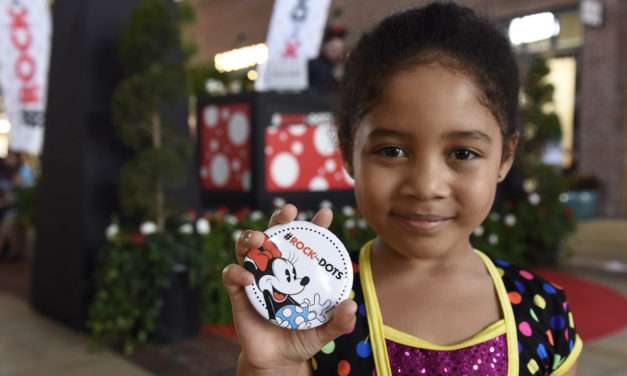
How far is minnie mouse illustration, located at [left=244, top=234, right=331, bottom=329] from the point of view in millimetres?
870

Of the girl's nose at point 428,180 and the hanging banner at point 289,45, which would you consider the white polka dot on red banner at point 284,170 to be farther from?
the girl's nose at point 428,180

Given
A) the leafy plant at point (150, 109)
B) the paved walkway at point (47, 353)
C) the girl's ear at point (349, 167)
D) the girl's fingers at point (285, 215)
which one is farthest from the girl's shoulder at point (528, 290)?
the leafy plant at point (150, 109)

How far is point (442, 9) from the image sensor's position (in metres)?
1.03

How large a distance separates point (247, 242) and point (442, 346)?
1.29ft

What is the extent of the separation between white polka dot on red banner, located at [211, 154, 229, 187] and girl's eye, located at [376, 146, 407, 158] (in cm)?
467

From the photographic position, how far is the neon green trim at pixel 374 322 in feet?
3.28

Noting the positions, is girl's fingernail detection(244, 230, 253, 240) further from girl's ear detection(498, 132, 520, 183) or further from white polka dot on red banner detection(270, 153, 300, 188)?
white polka dot on red banner detection(270, 153, 300, 188)

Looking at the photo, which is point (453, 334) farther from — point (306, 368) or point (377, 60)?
point (377, 60)

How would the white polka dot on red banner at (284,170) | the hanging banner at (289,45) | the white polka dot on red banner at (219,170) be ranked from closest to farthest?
the white polka dot on red banner at (284,170) < the hanging banner at (289,45) < the white polka dot on red banner at (219,170)

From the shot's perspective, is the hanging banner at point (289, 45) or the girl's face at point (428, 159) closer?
the girl's face at point (428, 159)

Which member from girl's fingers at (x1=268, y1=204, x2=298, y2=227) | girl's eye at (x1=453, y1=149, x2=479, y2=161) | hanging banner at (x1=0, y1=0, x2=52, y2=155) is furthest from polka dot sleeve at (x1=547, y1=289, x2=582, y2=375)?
hanging banner at (x1=0, y1=0, x2=52, y2=155)

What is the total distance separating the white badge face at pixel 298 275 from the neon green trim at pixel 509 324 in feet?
1.07

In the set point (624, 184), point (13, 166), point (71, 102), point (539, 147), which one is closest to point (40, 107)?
point (71, 102)

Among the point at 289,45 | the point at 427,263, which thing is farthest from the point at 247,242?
the point at 289,45
